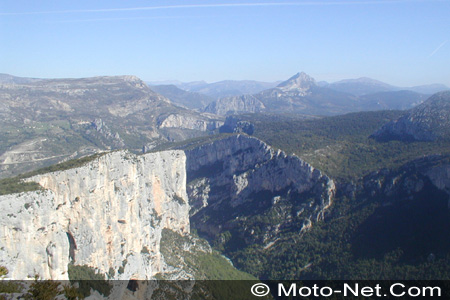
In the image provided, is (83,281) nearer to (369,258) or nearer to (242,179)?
(369,258)

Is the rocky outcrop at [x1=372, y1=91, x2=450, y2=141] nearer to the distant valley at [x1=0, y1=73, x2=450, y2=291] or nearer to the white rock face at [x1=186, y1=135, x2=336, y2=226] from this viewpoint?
the distant valley at [x1=0, y1=73, x2=450, y2=291]

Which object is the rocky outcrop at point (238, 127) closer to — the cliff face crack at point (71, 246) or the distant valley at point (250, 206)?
the distant valley at point (250, 206)

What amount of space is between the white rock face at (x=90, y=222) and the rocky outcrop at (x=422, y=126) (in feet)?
210

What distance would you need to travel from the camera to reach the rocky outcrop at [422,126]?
3661 inches

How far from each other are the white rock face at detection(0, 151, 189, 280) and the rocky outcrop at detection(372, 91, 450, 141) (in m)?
64.0

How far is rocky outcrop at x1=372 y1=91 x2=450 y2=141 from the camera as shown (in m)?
93.0

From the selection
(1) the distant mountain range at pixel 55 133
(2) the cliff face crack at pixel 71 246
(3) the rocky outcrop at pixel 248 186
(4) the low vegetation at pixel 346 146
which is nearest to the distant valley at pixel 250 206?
(2) the cliff face crack at pixel 71 246

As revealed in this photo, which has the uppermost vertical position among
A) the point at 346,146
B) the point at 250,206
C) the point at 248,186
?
the point at 346,146

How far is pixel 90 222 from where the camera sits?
5053 centimetres

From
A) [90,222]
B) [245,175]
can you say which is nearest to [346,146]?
[245,175]

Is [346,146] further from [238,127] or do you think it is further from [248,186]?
[238,127]

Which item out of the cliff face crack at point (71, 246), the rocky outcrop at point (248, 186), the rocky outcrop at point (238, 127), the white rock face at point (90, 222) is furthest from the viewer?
the rocky outcrop at point (238, 127)

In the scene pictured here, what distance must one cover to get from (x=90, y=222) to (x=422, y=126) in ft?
269

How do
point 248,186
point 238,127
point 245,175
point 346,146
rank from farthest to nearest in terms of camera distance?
point 238,127 < point 346,146 < point 245,175 < point 248,186
